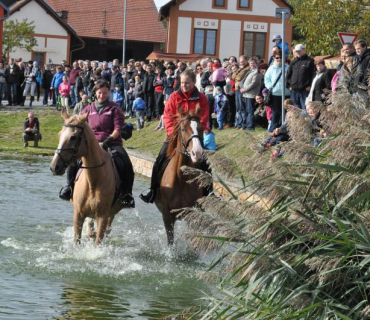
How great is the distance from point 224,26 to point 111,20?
1611cm

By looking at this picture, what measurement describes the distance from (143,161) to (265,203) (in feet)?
53.9

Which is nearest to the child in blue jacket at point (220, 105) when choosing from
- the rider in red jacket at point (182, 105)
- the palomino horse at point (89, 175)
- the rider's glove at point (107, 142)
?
the rider in red jacket at point (182, 105)

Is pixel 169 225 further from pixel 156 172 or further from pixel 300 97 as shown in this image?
pixel 300 97

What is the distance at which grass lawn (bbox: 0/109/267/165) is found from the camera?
22.7m

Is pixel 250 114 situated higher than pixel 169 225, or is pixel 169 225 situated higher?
pixel 250 114

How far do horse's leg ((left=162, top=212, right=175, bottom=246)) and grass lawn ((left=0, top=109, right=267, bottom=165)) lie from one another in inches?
271

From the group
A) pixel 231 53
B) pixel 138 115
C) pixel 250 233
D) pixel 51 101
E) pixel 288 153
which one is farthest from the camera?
pixel 231 53

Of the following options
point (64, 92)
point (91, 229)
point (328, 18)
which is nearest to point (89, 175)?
point (91, 229)

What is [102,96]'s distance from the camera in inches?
498

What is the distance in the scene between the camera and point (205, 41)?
70.9 meters

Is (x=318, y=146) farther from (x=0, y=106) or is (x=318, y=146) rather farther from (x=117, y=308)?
(x=0, y=106)

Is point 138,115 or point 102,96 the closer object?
point 102,96

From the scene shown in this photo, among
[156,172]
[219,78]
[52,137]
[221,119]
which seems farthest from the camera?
[52,137]

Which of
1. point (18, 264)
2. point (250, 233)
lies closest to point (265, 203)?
point (250, 233)
